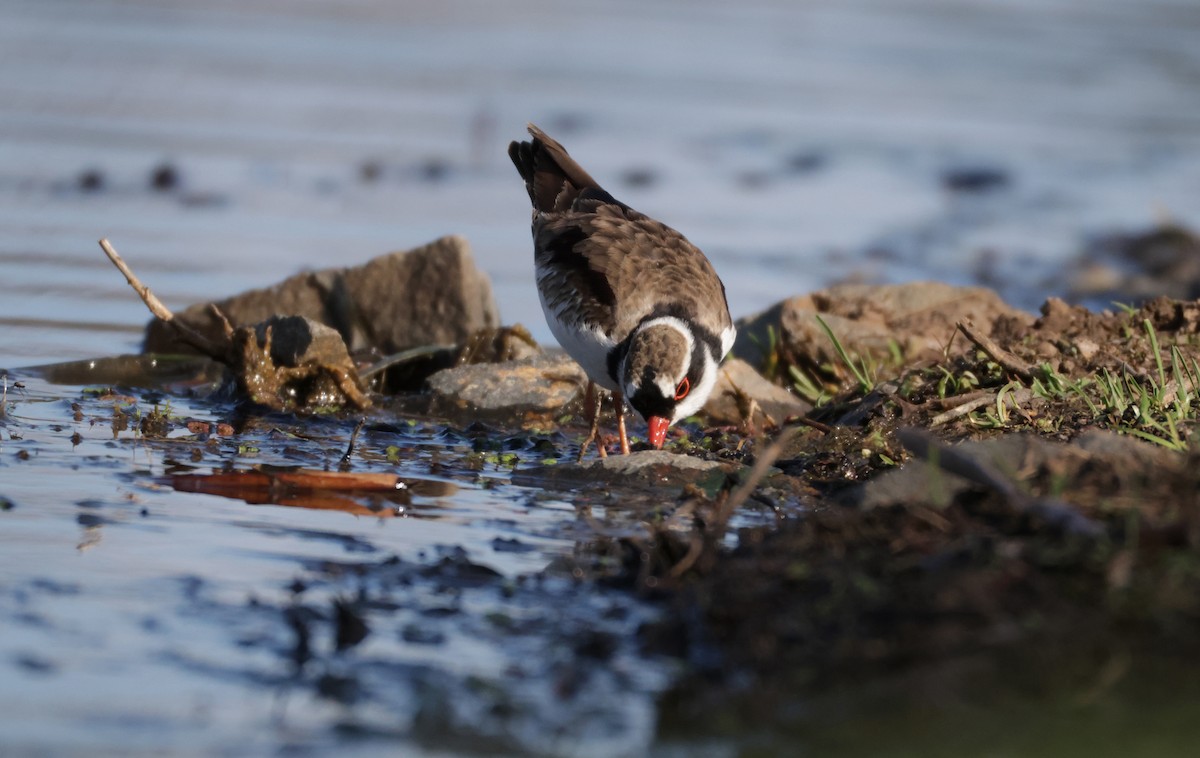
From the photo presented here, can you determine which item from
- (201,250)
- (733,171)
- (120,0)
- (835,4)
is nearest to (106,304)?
(201,250)

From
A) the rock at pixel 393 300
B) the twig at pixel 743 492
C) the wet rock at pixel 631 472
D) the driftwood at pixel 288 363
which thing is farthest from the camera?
the rock at pixel 393 300

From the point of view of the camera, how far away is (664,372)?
708cm

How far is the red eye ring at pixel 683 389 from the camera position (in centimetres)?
722

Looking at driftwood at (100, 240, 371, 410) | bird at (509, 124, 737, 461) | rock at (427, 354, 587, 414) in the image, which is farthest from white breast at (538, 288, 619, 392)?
driftwood at (100, 240, 371, 410)

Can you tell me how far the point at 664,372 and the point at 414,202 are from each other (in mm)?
7031

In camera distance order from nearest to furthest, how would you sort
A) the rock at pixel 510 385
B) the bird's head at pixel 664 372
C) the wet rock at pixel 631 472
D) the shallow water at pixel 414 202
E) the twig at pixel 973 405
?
the shallow water at pixel 414 202 → the wet rock at pixel 631 472 → the twig at pixel 973 405 → the bird's head at pixel 664 372 → the rock at pixel 510 385

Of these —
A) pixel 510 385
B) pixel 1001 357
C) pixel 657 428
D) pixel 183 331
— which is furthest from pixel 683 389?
pixel 183 331

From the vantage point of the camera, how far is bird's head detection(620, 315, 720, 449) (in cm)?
712

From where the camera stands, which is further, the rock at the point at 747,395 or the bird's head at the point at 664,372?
the rock at the point at 747,395

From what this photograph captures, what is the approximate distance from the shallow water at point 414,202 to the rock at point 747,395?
1.73 meters

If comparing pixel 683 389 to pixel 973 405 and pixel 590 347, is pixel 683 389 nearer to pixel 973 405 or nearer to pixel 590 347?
pixel 590 347

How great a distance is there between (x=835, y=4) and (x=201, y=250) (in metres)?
17.1

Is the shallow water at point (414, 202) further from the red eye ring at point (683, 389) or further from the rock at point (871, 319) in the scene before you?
the rock at point (871, 319)

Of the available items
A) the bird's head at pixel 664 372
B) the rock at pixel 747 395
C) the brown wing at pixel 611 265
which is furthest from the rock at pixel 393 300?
the bird's head at pixel 664 372
